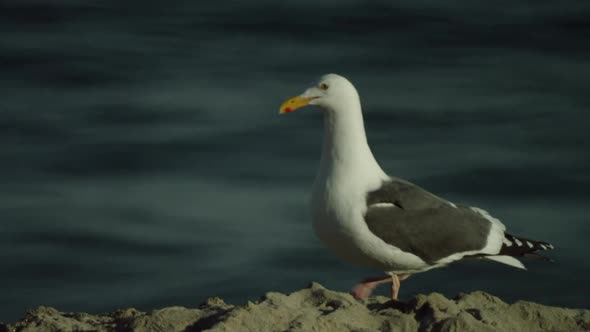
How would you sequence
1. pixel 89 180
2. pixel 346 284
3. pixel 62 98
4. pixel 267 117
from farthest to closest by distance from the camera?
pixel 62 98 < pixel 267 117 < pixel 89 180 < pixel 346 284

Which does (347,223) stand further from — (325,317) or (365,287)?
(325,317)

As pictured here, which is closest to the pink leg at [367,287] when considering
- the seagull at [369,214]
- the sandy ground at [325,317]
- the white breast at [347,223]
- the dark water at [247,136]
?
the seagull at [369,214]

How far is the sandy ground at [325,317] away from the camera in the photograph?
6.54 m

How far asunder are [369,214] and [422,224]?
22.7 inches

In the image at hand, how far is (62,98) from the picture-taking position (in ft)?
56.9

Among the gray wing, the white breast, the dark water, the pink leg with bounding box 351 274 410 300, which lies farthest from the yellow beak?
the dark water

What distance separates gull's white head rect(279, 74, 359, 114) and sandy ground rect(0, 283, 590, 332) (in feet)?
4.94

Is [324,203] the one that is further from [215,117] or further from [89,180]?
[215,117]

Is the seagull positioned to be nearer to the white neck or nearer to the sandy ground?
the white neck

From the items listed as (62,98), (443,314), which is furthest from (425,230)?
(62,98)

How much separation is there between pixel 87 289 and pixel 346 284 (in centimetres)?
252

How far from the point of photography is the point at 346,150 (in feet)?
27.6

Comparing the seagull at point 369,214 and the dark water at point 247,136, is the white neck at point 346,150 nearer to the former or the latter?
the seagull at point 369,214

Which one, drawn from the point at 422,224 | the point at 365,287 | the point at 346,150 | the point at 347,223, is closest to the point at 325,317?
the point at 347,223
